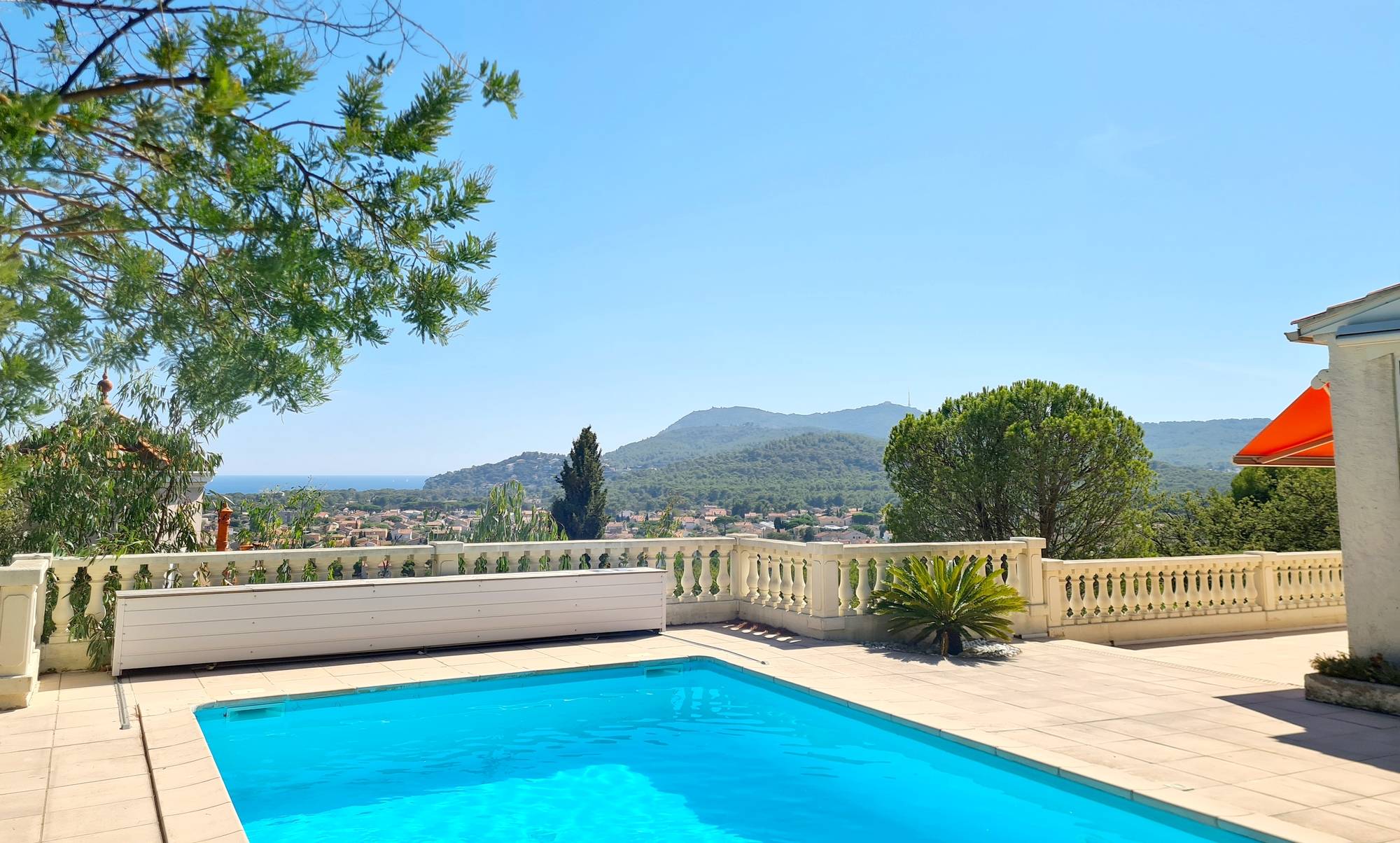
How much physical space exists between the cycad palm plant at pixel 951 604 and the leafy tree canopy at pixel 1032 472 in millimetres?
9643

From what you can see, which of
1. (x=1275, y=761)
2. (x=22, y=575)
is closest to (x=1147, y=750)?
(x=1275, y=761)

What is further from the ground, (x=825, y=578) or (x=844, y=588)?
(x=825, y=578)

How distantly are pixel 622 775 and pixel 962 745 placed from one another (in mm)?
2226

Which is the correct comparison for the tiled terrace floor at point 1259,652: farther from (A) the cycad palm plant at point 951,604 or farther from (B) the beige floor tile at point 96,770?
(B) the beige floor tile at point 96,770

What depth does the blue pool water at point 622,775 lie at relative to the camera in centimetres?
457

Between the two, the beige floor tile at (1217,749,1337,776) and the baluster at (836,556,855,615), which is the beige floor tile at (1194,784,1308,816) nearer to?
the beige floor tile at (1217,749,1337,776)

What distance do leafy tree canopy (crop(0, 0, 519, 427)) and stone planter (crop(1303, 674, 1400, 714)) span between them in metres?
7.04

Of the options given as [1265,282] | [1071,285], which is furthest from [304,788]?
[1265,282]

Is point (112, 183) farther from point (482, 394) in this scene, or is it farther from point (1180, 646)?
point (482, 394)

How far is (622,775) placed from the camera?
18.4 ft

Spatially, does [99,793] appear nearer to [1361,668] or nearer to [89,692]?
[89,692]

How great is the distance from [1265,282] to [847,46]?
12.5 metres

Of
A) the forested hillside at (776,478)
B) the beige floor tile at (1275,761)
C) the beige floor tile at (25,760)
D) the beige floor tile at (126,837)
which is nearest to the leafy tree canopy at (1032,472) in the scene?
the beige floor tile at (1275,761)

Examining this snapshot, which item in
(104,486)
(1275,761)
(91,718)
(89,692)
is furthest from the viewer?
(104,486)
